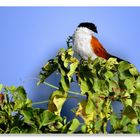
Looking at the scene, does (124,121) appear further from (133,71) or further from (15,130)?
(15,130)

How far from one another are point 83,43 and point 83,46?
1cm

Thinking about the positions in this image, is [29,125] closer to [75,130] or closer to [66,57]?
[75,130]

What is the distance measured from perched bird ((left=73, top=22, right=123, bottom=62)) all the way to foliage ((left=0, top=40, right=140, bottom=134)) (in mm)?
144

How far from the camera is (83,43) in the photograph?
1.25m

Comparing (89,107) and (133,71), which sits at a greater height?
(133,71)

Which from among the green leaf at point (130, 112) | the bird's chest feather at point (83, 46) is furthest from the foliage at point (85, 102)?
the bird's chest feather at point (83, 46)

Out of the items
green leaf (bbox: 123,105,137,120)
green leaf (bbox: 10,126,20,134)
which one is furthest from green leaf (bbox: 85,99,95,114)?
green leaf (bbox: 10,126,20,134)

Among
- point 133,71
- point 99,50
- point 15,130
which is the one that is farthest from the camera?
point 99,50

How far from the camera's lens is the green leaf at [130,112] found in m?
1.02

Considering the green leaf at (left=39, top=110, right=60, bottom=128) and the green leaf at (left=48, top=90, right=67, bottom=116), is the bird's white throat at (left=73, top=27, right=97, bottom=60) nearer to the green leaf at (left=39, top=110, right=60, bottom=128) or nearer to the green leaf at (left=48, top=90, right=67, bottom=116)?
the green leaf at (left=48, top=90, right=67, bottom=116)

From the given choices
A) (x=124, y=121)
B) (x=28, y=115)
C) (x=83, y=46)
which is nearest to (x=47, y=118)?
(x=28, y=115)

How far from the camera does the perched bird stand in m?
1.24

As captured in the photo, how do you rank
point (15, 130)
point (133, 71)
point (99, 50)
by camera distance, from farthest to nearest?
point (99, 50), point (133, 71), point (15, 130)
